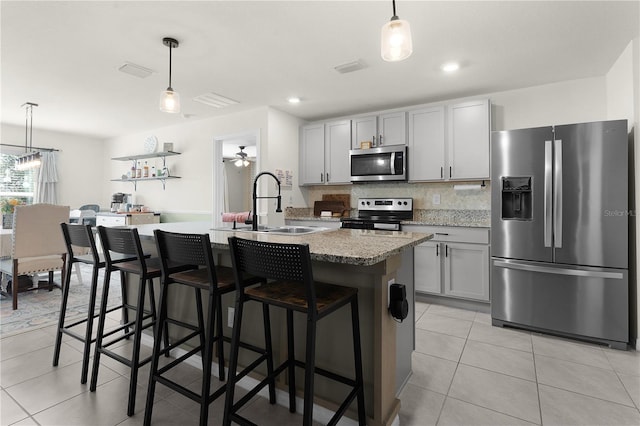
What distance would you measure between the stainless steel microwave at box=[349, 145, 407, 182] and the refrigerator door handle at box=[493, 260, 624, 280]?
1520mm

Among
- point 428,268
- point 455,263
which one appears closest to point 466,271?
point 455,263

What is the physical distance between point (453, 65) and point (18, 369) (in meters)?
4.11

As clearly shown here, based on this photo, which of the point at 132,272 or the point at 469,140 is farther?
the point at 469,140

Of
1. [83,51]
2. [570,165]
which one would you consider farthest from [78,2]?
[570,165]

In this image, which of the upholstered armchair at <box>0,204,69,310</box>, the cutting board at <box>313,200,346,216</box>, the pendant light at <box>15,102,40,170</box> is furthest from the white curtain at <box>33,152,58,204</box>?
the cutting board at <box>313,200,346,216</box>

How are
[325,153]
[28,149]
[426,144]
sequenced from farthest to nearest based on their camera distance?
[28,149], [325,153], [426,144]

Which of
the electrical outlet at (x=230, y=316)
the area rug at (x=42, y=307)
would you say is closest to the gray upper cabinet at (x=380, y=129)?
the electrical outlet at (x=230, y=316)

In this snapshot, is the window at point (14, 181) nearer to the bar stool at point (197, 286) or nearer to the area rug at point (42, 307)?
the area rug at point (42, 307)

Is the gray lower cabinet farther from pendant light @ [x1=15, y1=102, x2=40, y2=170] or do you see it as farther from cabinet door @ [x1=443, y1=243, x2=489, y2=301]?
pendant light @ [x1=15, y1=102, x2=40, y2=170]

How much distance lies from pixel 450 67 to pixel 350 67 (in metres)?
0.93

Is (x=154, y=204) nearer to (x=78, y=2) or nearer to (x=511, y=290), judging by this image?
(x=78, y=2)

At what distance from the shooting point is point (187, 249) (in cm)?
161

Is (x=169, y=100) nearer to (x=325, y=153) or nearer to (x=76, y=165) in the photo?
(x=325, y=153)

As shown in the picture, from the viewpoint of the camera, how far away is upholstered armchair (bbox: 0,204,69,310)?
11.3 ft
